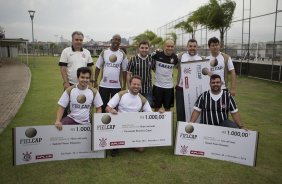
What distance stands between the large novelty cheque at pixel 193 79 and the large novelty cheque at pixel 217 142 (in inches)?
38.0

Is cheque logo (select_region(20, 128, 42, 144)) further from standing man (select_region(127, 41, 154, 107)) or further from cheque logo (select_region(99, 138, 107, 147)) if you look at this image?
standing man (select_region(127, 41, 154, 107))

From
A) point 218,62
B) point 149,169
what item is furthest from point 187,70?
point 149,169

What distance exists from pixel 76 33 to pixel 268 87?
36.9ft

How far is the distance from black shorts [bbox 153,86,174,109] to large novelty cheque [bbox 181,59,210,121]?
1.22 ft

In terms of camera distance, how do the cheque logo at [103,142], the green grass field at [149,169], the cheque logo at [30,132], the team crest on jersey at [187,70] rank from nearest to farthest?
1. the green grass field at [149,169]
2. the cheque logo at [30,132]
3. the cheque logo at [103,142]
4. the team crest on jersey at [187,70]

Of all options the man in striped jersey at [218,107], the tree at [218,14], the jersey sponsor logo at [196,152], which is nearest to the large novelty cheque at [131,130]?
the jersey sponsor logo at [196,152]

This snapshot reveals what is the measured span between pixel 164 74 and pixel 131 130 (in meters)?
1.50

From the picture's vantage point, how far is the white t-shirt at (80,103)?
484 cm

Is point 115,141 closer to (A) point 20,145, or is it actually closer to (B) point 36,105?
(A) point 20,145

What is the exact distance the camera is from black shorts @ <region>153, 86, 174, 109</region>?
5.90 metres

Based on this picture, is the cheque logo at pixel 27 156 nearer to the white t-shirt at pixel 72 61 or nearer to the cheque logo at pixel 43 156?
the cheque logo at pixel 43 156

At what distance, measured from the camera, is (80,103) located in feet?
16.1

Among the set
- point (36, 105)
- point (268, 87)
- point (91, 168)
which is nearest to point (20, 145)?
point (91, 168)

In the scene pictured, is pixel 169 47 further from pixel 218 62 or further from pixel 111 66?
pixel 111 66
